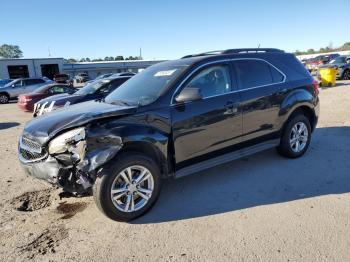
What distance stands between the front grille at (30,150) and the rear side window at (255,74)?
293cm

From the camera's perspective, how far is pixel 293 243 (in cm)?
321

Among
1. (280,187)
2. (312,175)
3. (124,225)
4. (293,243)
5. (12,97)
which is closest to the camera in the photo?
(293,243)

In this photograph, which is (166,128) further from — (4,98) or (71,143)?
(4,98)

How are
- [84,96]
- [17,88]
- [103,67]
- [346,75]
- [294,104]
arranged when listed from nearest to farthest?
[294,104]
[84,96]
[346,75]
[17,88]
[103,67]

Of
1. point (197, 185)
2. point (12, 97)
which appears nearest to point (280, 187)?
point (197, 185)

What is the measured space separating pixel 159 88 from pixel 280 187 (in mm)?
2193

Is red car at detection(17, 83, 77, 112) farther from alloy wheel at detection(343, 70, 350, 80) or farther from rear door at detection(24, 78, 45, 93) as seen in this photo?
alloy wheel at detection(343, 70, 350, 80)

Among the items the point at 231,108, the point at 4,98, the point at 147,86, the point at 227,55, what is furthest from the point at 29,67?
the point at 231,108

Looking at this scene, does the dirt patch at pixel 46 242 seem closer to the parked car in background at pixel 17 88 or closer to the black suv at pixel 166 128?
the black suv at pixel 166 128

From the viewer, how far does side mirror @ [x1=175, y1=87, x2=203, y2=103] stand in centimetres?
408

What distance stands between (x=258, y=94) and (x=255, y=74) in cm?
34

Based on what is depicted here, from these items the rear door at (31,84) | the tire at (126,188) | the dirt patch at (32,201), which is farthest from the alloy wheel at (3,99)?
the tire at (126,188)

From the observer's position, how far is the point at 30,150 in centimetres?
403

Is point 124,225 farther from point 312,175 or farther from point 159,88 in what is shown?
point 312,175
